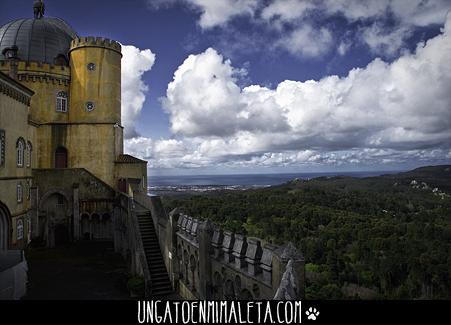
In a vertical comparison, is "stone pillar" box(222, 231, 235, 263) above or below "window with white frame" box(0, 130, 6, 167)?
below

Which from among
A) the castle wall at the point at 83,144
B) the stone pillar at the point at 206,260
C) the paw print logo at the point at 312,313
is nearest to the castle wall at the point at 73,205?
the castle wall at the point at 83,144

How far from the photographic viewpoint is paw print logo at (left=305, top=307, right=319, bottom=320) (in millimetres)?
5145

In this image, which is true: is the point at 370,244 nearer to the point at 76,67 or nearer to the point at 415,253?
the point at 415,253

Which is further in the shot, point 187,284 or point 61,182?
point 61,182

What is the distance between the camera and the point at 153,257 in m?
15.5

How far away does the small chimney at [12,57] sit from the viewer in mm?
25016

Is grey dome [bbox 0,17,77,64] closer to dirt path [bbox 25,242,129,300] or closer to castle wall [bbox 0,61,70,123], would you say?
castle wall [bbox 0,61,70,123]

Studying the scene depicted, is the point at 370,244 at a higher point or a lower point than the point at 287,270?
lower

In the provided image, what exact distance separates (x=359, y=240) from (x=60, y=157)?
3963 centimetres

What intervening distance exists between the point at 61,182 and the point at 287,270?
20.7 metres

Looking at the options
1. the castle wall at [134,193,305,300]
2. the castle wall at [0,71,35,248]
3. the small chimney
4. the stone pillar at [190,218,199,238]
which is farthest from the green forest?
the stone pillar at [190,218,199,238]

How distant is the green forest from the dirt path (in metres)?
12.0

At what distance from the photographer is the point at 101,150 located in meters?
26.5

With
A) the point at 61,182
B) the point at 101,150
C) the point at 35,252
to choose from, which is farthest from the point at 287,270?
the point at 101,150
